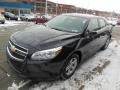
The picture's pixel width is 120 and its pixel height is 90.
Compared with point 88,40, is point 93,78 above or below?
below

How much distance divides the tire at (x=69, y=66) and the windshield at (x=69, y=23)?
831 millimetres

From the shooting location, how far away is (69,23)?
14.6ft

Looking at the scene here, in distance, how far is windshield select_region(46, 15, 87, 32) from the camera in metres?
4.18

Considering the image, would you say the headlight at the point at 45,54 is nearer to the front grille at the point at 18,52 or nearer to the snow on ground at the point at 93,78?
the front grille at the point at 18,52

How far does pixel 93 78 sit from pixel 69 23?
171cm

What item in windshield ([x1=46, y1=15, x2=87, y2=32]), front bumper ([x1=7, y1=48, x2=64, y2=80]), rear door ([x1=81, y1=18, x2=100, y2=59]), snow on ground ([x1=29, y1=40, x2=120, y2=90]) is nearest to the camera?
front bumper ([x1=7, y1=48, x2=64, y2=80])

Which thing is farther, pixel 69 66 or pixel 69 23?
pixel 69 23

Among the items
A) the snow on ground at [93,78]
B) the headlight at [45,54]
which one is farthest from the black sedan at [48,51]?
the snow on ground at [93,78]

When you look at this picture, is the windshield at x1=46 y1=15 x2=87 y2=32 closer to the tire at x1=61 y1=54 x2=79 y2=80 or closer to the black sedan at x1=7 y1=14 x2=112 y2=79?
the black sedan at x1=7 y1=14 x2=112 y2=79

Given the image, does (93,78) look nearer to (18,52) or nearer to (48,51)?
(48,51)

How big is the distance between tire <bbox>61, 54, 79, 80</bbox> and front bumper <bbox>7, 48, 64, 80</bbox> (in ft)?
0.84

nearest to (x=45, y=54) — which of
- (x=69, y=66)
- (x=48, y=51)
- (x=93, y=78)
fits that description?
(x=48, y=51)

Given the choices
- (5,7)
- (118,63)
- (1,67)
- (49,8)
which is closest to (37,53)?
(1,67)

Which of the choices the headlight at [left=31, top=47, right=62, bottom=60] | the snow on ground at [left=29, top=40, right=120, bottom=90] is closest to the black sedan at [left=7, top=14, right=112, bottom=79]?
the headlight at [left=31, top=47, right=62, bottom=60]
